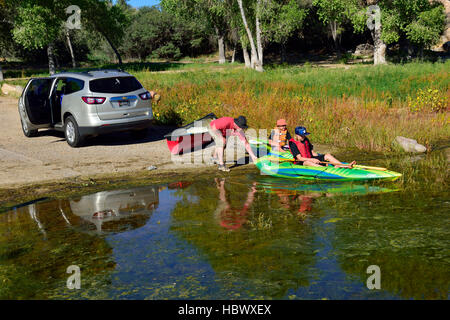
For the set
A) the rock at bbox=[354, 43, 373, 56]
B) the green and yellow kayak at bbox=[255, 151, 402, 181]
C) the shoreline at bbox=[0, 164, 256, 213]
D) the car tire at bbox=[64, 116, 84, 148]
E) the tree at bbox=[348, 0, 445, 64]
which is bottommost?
the shoreline at bbox=[0, 164, 256, 213]

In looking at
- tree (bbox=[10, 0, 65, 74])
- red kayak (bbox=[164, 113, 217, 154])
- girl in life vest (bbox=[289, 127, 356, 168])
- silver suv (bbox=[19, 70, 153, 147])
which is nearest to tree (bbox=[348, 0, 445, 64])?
tree (bbox=[10, 0, 65, 74])

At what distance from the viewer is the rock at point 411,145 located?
40.3ft

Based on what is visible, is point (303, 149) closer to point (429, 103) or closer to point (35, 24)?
point (429, 103)

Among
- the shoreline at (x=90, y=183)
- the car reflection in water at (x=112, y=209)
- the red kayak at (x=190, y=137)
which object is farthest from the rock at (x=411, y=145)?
the car reflection in water at (x=112, y=209)

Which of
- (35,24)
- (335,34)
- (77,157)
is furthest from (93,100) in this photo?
(335,34)

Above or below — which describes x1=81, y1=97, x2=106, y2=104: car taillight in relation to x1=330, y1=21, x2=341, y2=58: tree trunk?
below

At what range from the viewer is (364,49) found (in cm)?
5188

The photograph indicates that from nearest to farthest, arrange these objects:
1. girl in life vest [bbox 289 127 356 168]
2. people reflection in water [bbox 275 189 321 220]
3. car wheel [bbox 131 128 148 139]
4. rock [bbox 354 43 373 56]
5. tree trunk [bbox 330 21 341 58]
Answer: people reflection in water [bbox 275 189 321 220] → girl in life vest [bbox 289 127 356 168] → car wheel [bbox 131 128 148 139] → tree trunk [bbox 330 21 341 58] → rock [bbox 354 43 373 56]

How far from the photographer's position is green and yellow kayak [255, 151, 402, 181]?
945 centimetres

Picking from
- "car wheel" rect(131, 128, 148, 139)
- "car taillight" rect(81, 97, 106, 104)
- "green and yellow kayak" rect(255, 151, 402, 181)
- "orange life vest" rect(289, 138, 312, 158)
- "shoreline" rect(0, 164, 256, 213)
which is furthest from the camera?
"car wheel" rect(131, 128, 148, 139)

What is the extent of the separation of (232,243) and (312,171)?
12.8ft

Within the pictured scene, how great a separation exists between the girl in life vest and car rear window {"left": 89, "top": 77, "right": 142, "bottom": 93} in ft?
16.4

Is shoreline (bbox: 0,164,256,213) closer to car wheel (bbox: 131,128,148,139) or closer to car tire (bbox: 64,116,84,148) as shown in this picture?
car tire (bbox: 64,116,84,148)
